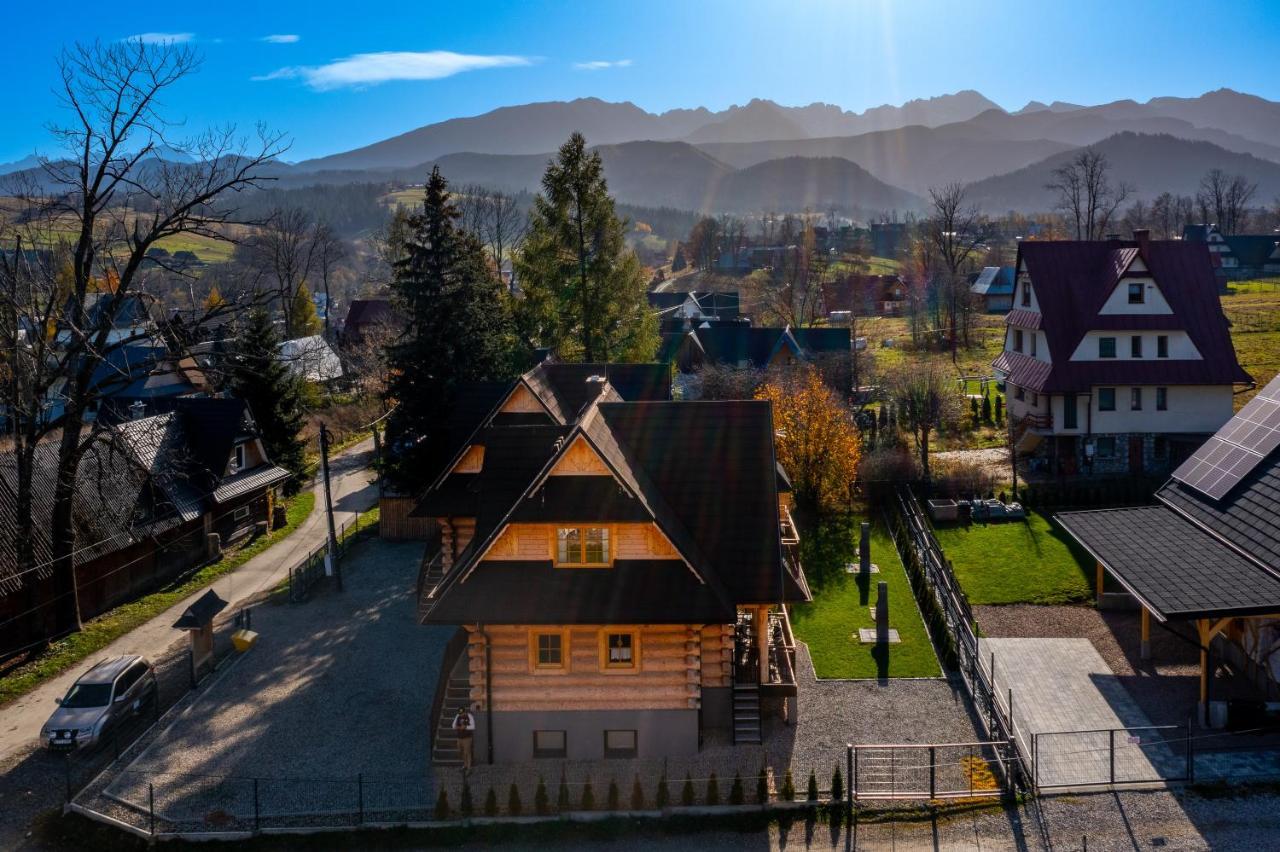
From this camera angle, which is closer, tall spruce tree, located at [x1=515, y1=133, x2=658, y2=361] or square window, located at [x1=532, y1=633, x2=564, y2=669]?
square window, located at [x1=532, y1=633, x2=564, y2=669]

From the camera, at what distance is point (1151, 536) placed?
2439cm

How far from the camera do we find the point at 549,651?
19.8 m

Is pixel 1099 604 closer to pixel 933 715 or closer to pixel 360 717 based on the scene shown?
pixel 933 715

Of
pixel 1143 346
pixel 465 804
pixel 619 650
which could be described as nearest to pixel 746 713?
pixel 619 650

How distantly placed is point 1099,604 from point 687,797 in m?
15.2

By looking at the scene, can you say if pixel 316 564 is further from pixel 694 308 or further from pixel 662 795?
pixel 694 308

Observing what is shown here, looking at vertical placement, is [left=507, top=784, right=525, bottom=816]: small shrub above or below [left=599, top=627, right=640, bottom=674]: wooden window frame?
below

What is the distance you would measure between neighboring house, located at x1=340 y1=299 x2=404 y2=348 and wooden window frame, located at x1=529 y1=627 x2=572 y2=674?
5263cm

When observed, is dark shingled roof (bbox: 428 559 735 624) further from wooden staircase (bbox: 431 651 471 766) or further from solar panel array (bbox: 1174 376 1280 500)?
solar panel array (bbox: 1174 376 1280 500)

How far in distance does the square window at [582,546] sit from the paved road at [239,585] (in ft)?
42.8

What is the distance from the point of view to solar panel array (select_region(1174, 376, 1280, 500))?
2464 centimetres

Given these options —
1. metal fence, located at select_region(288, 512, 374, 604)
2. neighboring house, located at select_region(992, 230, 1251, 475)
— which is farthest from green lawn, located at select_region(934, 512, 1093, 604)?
metal fence, located at select_region(288, 512, 374, 604)

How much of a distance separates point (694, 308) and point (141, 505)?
6847 cm

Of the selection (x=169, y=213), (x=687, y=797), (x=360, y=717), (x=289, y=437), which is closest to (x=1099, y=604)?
(x=687, y=797)
